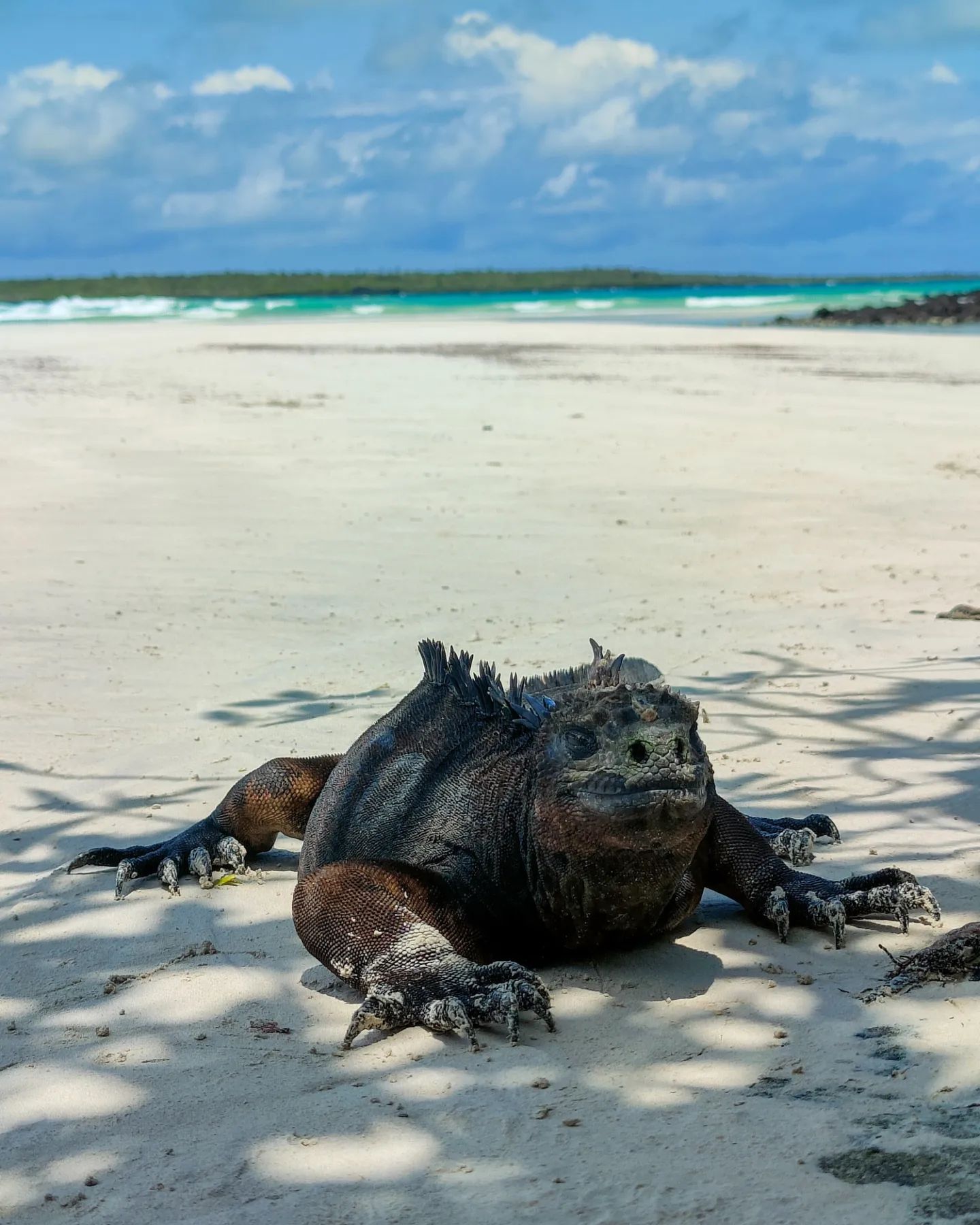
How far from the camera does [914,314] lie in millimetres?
47406

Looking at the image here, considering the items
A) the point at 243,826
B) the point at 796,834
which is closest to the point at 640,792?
the point at 796,834

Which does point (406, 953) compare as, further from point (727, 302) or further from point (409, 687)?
point (727, 302)

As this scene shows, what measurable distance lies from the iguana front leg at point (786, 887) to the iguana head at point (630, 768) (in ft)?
2.06

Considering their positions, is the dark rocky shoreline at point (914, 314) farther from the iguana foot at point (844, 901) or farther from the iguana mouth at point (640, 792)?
the iguana mouth at point (640, 792)

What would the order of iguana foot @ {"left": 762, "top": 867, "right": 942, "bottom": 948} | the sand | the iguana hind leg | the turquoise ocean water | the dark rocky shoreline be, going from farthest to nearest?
the turquoise ocean water
the dark rocky shoreline
the iguana hind leg
iguana foot @ {"left": 762, "top": 867, "right": 942, "bottom": 948}
the sand

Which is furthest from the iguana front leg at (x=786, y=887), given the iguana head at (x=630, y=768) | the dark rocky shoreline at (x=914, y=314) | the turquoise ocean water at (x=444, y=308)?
the turquoise ocean water at (x=444, y=308)

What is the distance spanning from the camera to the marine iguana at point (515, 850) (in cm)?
349

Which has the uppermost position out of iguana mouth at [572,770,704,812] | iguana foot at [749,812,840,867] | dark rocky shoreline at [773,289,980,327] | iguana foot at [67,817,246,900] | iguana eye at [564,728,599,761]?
dark rocky shoreline at [773,289,980,327]

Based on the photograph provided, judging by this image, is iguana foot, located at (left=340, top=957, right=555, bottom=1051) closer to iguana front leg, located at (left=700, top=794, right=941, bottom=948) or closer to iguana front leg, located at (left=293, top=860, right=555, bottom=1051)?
iguana front leg, located at (left=293, top=860, right=555, bottom=1051)

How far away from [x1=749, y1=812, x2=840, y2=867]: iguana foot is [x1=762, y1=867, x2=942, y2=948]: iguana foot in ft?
1.11

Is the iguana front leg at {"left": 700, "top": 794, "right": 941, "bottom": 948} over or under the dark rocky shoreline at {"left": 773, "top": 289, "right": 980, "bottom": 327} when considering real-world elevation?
under

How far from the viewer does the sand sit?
2.90 m

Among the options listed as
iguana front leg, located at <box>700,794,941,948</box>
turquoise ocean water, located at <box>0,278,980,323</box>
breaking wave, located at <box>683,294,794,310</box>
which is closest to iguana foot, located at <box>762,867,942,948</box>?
iguana front leg, located at <box>700,794,941,948</box>

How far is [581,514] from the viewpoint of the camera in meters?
12.8
